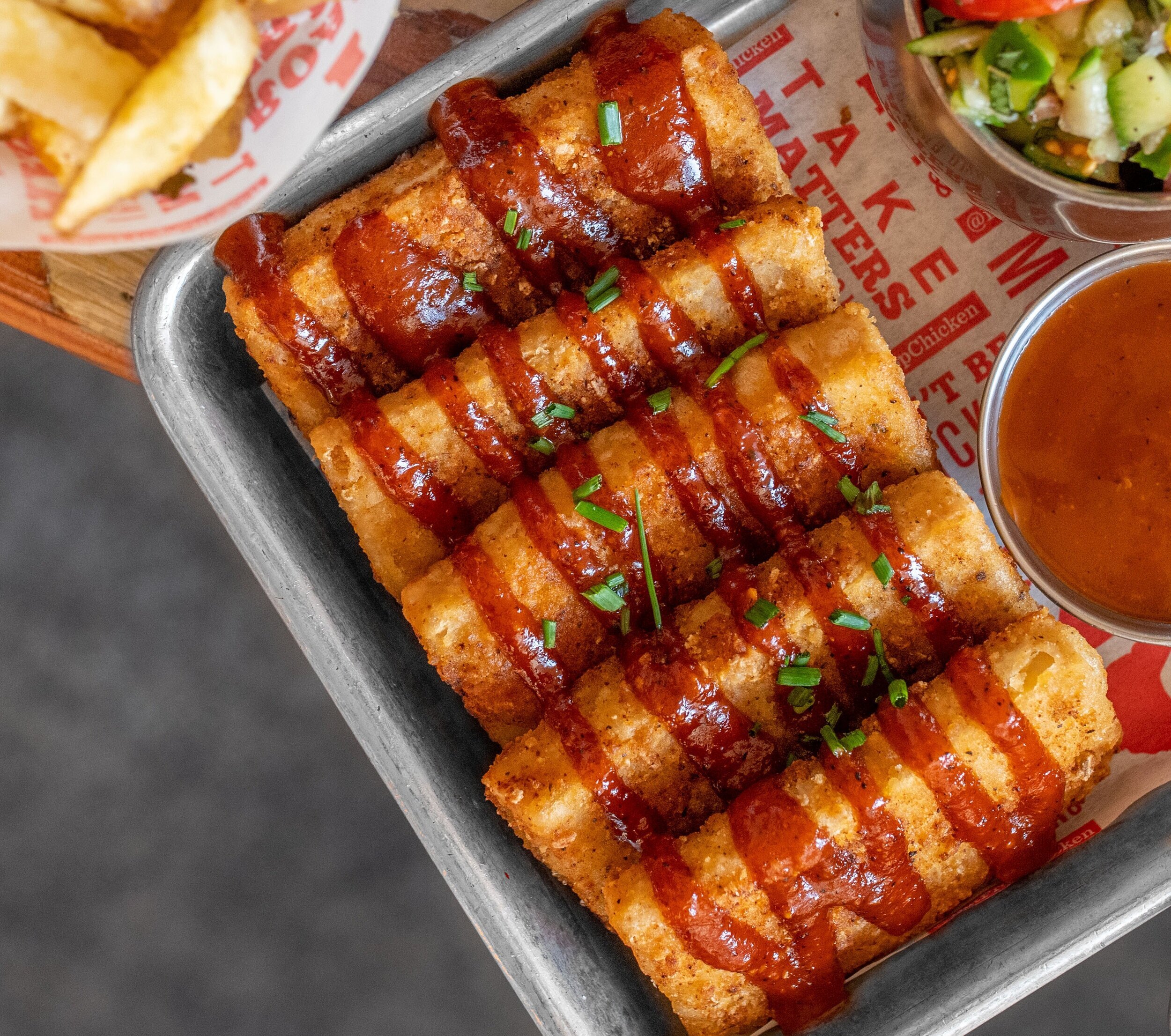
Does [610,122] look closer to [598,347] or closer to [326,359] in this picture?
[598,347]

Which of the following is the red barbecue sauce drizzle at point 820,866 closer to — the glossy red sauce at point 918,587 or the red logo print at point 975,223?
the glossy red sauce at point 918,587

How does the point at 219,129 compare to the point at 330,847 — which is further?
the point at 330,847

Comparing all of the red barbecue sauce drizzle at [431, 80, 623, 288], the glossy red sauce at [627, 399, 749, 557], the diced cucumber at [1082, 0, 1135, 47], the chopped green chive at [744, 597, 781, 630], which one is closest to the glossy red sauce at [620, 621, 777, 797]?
the chopped green chive at [744, 597, 781, 630]

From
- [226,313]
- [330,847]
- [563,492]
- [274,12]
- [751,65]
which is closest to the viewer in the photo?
[274,12]

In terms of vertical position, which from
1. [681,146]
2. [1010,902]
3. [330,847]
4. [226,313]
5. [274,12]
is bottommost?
[1010,902]

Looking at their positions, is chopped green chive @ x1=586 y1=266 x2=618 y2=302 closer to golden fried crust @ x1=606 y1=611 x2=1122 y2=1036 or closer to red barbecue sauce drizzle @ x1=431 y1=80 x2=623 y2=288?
red barbecue sauce drizzle @ x1=431 y1=80 x2=623 y2=288

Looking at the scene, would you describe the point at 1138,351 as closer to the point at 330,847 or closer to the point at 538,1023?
the point at 538,1023

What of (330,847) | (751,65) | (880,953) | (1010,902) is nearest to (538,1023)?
(880,953)
